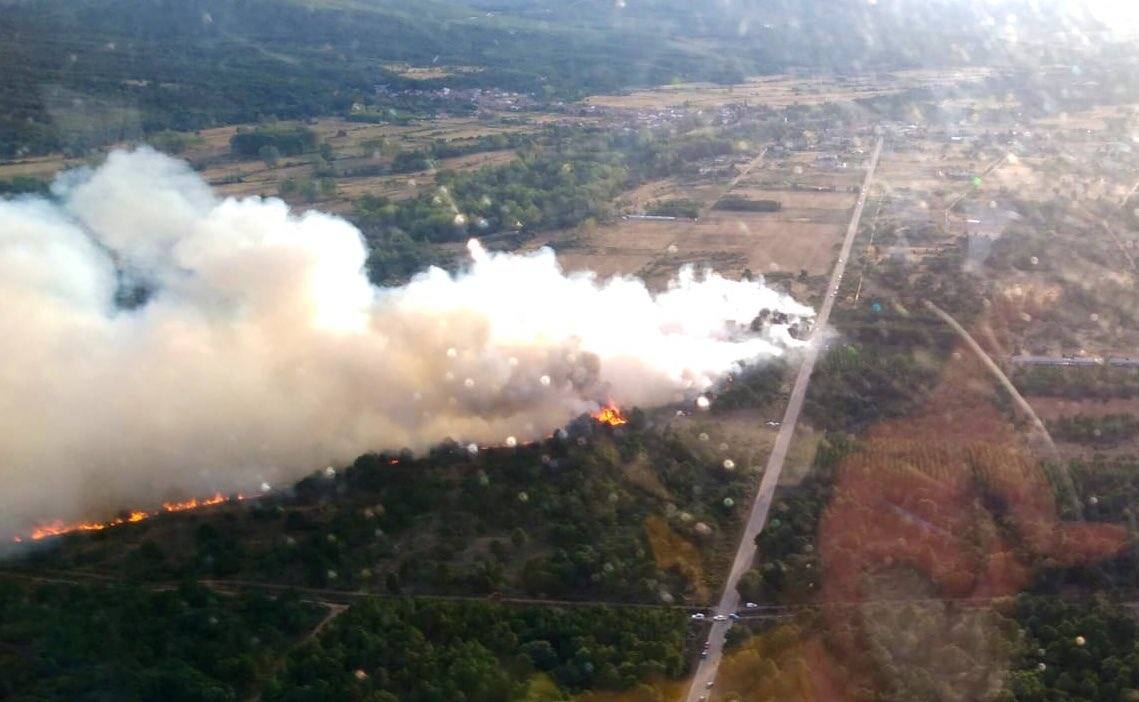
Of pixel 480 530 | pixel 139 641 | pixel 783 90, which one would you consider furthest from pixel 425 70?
pixel 139 641

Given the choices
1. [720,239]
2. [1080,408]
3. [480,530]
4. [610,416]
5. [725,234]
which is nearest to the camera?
[480,530]

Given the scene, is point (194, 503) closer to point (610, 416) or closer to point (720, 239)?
point (610, 416)

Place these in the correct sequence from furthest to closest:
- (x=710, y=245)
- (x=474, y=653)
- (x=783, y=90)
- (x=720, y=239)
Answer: (x=783, y=90) → (x=720, y=239) → (x=710, y=245) → (x=474, y=653)

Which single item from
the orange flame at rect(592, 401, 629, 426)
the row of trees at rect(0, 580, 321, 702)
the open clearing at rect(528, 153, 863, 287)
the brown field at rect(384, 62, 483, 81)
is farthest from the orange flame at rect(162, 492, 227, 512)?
the brown field at rect(384, 62, 483, 81)

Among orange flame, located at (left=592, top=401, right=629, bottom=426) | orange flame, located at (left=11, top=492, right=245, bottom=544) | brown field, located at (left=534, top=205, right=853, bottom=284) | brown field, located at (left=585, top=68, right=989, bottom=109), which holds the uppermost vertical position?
brown field, located at (left=585, top=68, right=989, bottom=109)

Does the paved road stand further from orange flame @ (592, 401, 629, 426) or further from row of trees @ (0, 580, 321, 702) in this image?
row of trees @ (0, 580, 321, 702)

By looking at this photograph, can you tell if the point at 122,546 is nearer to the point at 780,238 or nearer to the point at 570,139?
the point at 780,238

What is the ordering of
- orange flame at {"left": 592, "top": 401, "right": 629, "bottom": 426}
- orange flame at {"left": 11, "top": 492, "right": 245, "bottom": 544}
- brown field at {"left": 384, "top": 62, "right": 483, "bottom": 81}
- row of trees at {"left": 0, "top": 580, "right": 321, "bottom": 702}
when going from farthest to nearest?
1. brown field at {"left": 384, "top": 62, "right": 483, "bottom": 81}
2. orange flame at {"left": 592, "top": 401, "right": 629, "bottom": 426}
3. orange flame at {"left": 11, "top": 492, "right": 245, "bottom": 544}
4. row of trees at {"left": 0, "top": 580, "right": 321, "bottom": 702}
